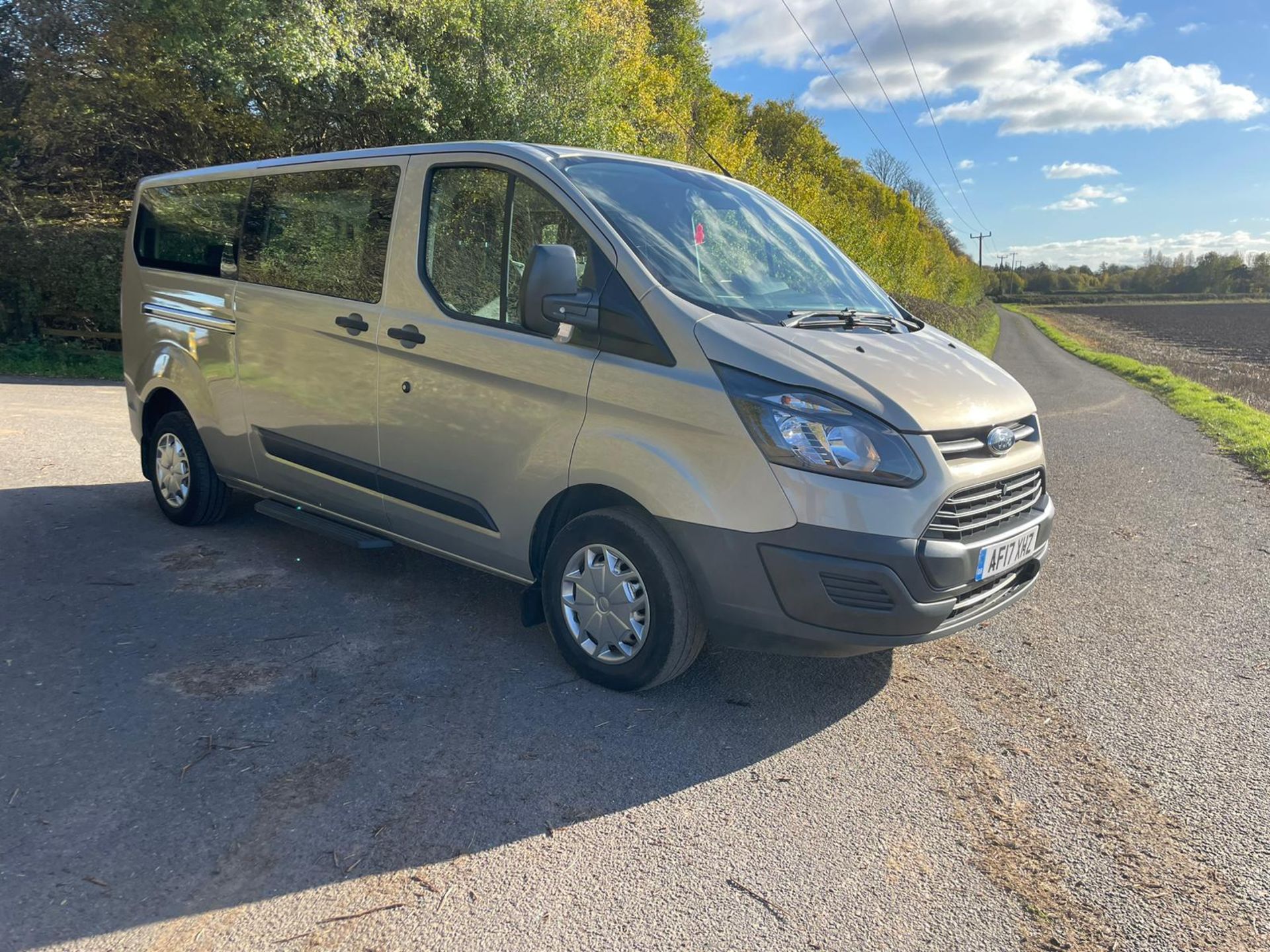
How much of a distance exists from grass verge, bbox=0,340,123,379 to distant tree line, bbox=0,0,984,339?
0.46 m

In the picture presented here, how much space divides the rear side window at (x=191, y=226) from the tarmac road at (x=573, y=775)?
68.9 inches

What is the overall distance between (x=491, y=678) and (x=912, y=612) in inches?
66.8

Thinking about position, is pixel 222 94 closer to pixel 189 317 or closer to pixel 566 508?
pixel 189 317

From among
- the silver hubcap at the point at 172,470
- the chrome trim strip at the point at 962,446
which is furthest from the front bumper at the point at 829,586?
the silver hubcap at the point at 172,470

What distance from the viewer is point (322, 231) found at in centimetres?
457

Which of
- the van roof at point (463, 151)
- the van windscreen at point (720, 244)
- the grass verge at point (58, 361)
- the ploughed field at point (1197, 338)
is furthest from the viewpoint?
the ploughed field at point (1197, 338)

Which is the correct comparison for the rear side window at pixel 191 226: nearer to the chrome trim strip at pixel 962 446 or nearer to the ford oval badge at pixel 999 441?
the chrome trim strip at pixel 962 446

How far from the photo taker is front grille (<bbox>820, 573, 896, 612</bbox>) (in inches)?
120

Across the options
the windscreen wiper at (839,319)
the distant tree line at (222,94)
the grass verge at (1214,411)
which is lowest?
the grass verge at (1214,411)

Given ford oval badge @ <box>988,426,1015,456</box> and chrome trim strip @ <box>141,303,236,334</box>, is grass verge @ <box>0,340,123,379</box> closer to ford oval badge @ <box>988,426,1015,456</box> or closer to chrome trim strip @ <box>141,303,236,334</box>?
chrome trim strip @ <box>141,303,236,334</box>

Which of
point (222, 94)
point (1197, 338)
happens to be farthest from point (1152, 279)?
point (222, 94)

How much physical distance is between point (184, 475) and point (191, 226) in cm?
152

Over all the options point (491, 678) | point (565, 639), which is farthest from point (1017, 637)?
point (491, 678)

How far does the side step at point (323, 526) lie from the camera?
4.46m
